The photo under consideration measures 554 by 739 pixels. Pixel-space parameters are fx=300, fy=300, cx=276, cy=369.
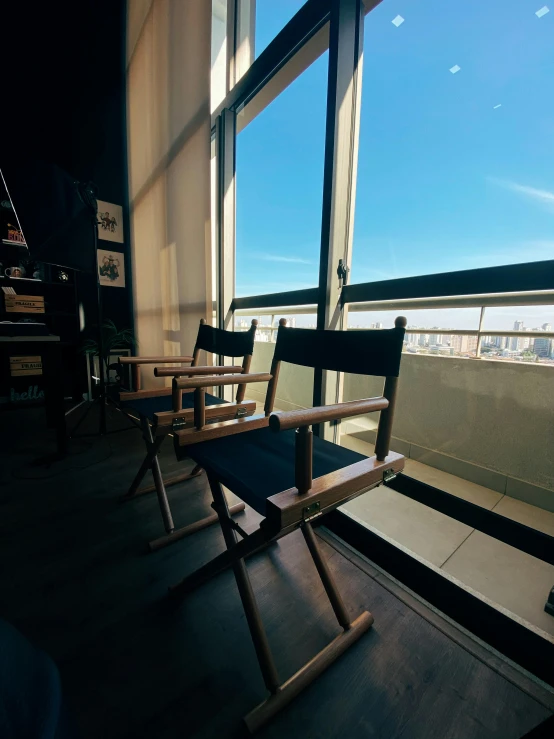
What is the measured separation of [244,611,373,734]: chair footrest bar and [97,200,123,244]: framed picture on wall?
4401mm

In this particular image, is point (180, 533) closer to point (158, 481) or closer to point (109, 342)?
point (158, 481)

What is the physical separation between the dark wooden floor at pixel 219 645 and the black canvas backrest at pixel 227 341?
0.90 metres

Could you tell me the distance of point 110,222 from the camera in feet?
12.5

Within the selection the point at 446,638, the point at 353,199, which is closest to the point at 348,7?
the point at 353,199

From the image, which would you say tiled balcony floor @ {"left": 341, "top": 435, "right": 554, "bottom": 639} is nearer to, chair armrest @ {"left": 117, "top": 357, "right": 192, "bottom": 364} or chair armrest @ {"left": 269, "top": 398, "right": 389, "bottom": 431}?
chair armrest @ {"left": 269, "top": 398, "right": 389, "bottom": 431}

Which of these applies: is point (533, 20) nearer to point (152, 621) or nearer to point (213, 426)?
point (213, 426)

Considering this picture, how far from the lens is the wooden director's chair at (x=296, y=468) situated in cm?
66

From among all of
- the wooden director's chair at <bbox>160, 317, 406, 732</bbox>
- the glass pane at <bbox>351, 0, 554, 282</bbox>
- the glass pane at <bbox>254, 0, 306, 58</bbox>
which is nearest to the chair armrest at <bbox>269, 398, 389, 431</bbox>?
the wooden director's chair at <bbox>160, 317, 406, 732</bbox>

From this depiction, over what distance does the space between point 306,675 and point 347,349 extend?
0.95 metres


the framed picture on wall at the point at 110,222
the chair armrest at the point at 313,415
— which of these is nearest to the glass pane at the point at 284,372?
the chair armrest at the point at 313,415

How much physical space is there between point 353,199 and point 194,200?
4.53ft

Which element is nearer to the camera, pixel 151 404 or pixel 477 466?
pixel 477 466

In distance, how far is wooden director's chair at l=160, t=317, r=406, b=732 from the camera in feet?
2.18

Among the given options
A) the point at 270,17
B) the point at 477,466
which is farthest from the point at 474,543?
the point at 270,17
